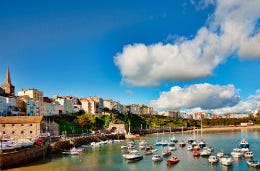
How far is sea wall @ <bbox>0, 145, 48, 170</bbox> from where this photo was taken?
43594mm

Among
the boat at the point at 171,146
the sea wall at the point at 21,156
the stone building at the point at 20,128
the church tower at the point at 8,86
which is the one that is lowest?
the boat at the point at 171,146

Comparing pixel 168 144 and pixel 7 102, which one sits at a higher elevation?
pixel 7 102

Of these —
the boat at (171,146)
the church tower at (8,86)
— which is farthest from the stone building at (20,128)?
the church tower at (8,86)

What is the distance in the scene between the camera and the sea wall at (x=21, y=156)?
4359cm

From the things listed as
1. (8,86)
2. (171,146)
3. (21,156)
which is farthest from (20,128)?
(8,86)

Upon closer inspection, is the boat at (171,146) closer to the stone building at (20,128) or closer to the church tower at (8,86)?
the stone building at (20,128)

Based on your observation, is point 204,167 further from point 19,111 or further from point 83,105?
point 83,105

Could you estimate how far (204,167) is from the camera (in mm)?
45031

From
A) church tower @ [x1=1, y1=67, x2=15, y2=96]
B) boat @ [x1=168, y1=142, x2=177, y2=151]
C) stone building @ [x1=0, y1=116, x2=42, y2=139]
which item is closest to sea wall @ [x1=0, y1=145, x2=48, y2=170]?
stone building @ [x1=0, y1=116, x2=42, y2=139]

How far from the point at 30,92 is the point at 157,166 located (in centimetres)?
8094

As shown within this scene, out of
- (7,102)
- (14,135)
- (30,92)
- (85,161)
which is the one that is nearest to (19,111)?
(7,102)

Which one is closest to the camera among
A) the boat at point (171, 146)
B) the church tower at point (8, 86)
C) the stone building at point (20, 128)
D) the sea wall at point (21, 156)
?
→ the sea wall at point (21, 156)

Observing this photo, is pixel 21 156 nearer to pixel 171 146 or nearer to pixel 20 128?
pixel 20 128

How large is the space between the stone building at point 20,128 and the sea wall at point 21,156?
12944 millimetres
